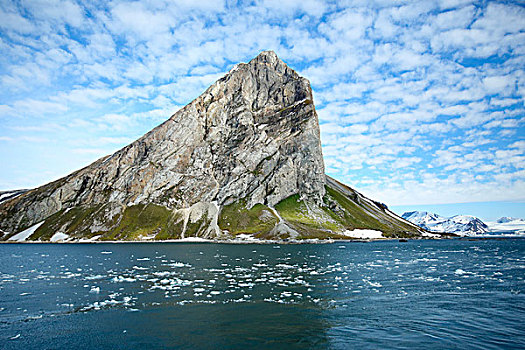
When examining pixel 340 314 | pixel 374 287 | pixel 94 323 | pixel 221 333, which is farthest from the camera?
pixel 374 287

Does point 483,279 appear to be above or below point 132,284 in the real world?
above

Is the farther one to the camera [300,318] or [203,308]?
[203,308]

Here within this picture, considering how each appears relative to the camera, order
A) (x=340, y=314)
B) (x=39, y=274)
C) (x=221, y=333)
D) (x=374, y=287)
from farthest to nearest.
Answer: (x=39, y=274), (x=374, y=287), (x=340, y=314), (x=221, y=333)

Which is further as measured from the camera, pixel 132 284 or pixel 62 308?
pixel 132 284

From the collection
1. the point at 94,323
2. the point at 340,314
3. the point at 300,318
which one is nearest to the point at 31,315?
the point at 94,323

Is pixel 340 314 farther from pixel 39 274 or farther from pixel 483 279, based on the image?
pixel 39 274

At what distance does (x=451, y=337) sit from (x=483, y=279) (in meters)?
32.3

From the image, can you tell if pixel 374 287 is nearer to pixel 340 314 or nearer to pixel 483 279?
pixel 340 314

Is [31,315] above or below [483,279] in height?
below

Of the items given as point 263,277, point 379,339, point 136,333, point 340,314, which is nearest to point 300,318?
point 340,314

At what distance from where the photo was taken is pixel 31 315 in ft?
103

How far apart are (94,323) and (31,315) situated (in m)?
7.89

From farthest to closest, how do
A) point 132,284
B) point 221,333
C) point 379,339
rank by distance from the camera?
point 132,284, point 221,333, point 379,339

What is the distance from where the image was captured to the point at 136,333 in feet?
86.1
